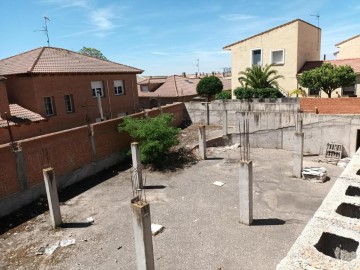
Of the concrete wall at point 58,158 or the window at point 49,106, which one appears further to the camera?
the window at point 49,106

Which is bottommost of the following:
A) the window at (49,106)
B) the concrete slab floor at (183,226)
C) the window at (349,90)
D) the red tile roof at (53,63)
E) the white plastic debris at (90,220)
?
the concrete slab floor at (183,226)

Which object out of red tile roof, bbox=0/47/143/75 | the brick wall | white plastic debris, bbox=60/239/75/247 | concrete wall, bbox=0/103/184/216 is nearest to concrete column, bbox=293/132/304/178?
the brick wall

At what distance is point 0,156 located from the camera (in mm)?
11344

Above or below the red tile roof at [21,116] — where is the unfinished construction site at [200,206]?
below

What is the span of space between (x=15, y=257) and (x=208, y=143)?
1435cm

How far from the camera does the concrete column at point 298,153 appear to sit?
569 inches

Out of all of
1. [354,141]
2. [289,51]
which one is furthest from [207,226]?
[289,51]

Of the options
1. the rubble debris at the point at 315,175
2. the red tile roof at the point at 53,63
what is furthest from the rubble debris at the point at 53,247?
the red tile roof at the point at 53,63

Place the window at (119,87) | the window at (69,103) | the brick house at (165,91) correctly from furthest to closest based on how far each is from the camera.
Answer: the brick house at (165,91), the window at (119,87), the window at (69,103)

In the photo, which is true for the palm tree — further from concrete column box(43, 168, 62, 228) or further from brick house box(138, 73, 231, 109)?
concrete column box(43, 168, 62, 228)

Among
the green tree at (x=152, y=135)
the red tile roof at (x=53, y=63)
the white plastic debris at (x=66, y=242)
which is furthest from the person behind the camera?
the red tile roof at (x=53, y=63)

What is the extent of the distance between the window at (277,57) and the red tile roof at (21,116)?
22.8 metres

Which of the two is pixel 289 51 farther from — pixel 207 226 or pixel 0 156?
pixel 0 156

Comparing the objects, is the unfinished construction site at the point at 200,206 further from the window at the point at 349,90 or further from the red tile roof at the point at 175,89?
the red tile roof at the point at 175,89
